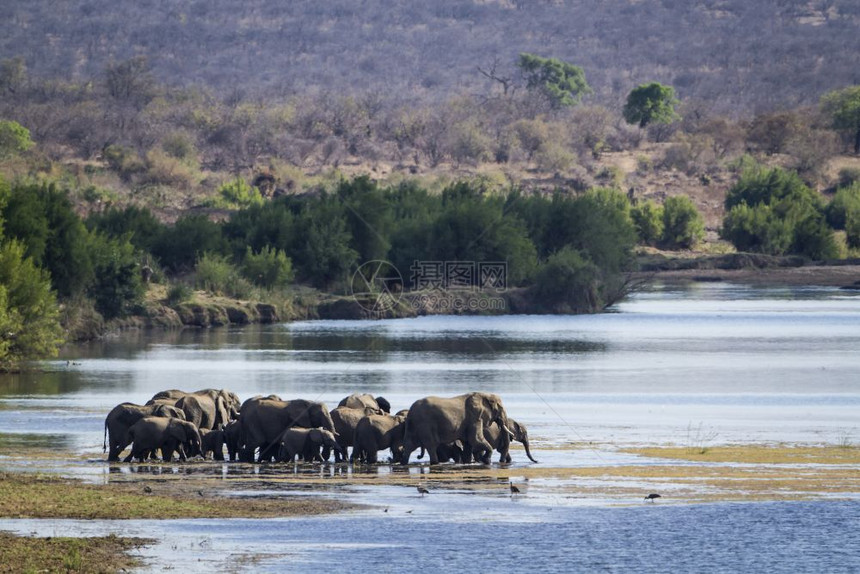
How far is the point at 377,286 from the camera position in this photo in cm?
8775

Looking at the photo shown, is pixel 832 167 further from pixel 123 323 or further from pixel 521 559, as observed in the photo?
pixel 521 559

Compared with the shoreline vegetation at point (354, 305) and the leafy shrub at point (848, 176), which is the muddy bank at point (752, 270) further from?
the leafy shrub at point (848, 176)

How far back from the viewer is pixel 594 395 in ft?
156

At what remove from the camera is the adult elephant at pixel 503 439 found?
3184 cm

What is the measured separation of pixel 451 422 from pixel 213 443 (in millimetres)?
4792

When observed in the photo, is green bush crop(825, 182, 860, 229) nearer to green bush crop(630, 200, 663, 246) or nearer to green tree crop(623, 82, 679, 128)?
green bush crop(630, 200, 663, 246)

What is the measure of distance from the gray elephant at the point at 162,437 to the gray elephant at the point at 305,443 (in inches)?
66.5

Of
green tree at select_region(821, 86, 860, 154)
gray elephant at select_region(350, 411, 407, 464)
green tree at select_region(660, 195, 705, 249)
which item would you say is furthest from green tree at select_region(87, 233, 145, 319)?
green tree at select_region(821, 86, 860, 154)

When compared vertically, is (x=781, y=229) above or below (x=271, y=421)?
above

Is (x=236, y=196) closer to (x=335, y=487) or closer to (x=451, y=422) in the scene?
(x=451, y=422)

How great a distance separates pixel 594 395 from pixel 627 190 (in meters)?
91.6

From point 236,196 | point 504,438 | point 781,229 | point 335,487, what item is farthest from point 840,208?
point 335,487

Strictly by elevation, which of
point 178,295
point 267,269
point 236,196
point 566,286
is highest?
point 236,196

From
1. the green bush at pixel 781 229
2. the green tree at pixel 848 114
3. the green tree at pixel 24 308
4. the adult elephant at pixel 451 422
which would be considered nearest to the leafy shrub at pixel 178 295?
the green tree at pixel 24 308
